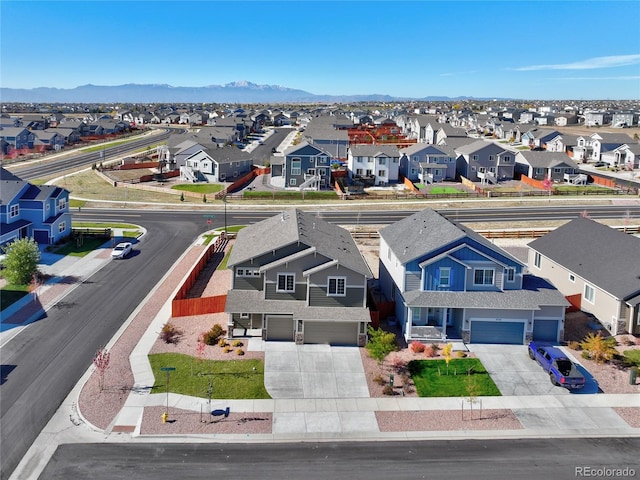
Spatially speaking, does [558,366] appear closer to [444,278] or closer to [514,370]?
[514,370]

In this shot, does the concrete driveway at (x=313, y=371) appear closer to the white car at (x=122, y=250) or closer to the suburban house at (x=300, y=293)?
the suburban house at (x=300, y=293)

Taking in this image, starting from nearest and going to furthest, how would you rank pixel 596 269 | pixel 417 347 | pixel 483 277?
pixel 417 347 → pixel 483 277 → pixel 596 269

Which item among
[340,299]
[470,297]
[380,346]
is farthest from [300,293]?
[470,297]

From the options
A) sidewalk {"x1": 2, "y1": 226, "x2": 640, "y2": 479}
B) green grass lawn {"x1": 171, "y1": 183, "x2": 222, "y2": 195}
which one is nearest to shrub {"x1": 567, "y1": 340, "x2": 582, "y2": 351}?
sidewalk {"x1": 2, "y1": 226, "x2": 640, "y2": 479}

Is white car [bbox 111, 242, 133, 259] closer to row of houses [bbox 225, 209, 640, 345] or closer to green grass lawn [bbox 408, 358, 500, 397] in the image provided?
row of houses [bbox 225, 209, 640, 345]

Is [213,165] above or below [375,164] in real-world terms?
below
